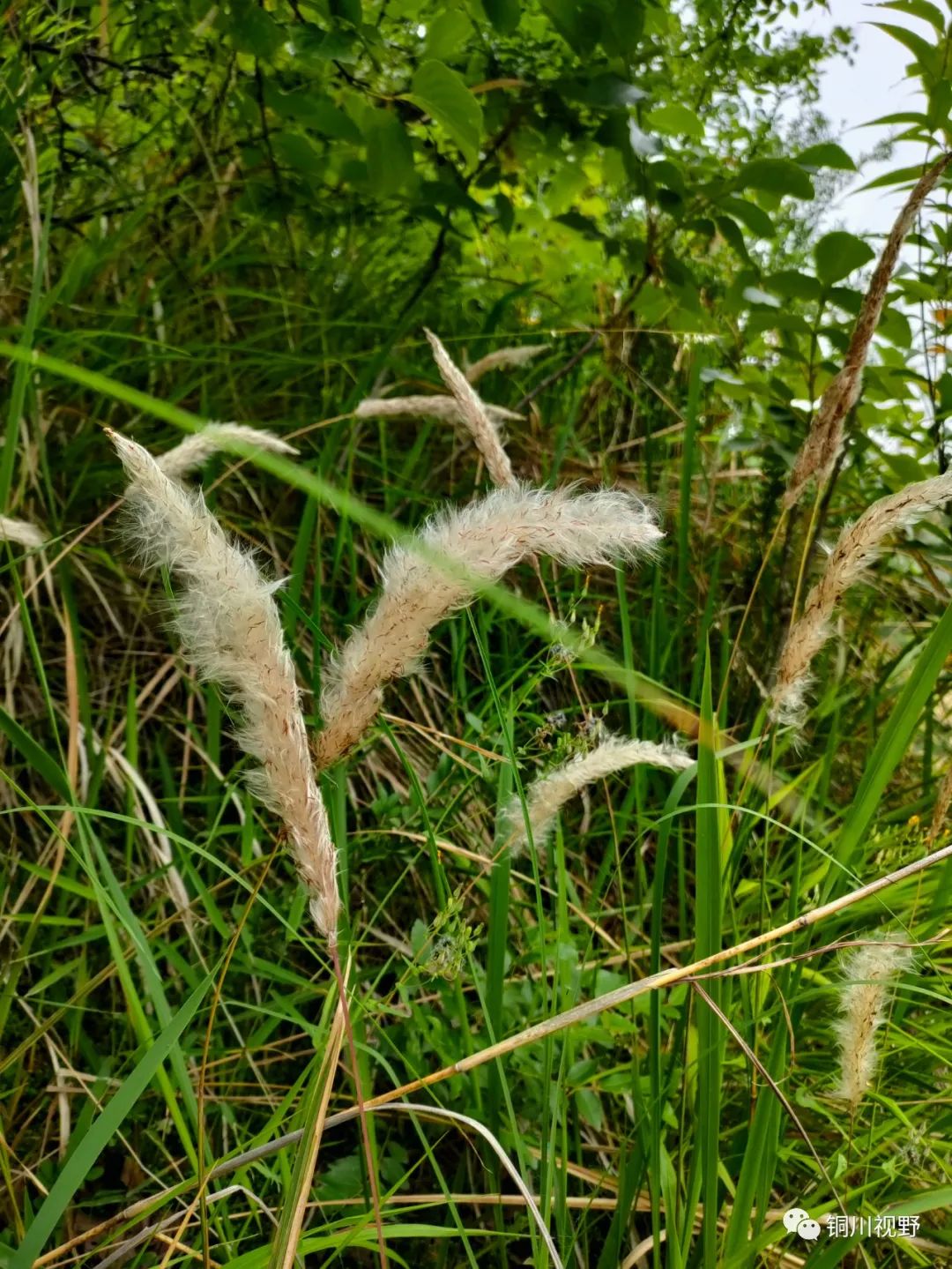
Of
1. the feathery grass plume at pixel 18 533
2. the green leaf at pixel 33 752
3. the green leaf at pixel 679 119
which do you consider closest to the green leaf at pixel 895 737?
the green leaf at pixel 33 752

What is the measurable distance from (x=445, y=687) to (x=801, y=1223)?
41.4 inches

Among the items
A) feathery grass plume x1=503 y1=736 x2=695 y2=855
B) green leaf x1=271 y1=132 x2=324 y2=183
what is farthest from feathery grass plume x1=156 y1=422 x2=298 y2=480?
green leaf x1=271 y1=132 x2=324 y2=183

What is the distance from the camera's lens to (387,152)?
160 cm

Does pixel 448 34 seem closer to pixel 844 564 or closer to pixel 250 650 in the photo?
pixel 844 564

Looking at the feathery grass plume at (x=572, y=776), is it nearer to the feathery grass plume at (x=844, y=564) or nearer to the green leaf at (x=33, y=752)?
the feathery grass plume at (x=844, y=564)

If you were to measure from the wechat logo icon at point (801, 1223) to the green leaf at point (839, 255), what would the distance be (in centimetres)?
130

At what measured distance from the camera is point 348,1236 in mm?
809

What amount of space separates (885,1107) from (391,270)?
6.13ft

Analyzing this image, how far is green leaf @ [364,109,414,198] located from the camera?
5.20 feet

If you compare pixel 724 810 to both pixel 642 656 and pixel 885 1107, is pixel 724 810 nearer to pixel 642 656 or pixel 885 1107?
pixel 885 1107

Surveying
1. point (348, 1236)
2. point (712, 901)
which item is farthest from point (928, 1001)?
point (348, 1236)

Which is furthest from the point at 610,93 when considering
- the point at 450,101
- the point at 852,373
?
the point at 852,373

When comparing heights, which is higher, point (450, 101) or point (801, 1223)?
point (450, 101)

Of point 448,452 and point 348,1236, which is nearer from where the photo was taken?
point 348,1236
